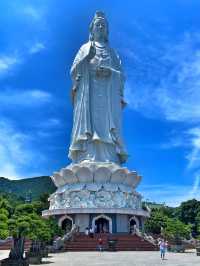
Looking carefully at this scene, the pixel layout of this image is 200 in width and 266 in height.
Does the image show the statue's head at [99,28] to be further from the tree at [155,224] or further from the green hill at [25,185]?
the green hill at [25,185]

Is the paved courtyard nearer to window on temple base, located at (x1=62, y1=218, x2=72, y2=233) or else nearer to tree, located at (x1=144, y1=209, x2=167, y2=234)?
window on temple base, located at (x1=62, y1=218, x2=72, y2=233)

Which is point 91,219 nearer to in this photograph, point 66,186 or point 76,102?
point 66,186

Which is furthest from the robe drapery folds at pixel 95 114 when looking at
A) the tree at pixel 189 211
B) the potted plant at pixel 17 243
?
the tree at pixel 189 211

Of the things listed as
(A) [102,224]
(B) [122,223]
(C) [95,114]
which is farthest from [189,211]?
(A) [102,224]

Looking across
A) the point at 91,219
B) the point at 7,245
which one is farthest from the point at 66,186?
the point at 7,245

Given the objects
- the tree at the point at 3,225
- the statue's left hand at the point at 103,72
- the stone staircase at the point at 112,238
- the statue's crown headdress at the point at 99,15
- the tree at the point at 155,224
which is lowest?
the tree at the point at 3,225

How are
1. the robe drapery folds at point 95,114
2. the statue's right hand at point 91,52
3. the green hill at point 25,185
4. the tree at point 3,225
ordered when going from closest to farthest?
the tree at point 3,225, the robe drapery folds at point 95,114, the statue's right hand at point 91,52, the green hill at point 25,185

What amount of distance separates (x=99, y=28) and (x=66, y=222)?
20.0 meters

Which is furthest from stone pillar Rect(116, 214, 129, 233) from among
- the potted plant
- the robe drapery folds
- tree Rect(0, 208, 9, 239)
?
tree Rect(0, 208, 9, 239)

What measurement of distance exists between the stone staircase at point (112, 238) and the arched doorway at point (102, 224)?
412cm

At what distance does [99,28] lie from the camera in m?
44.2

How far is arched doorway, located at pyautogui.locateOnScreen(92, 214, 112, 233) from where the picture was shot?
3638 cm

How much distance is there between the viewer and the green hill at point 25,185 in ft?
289

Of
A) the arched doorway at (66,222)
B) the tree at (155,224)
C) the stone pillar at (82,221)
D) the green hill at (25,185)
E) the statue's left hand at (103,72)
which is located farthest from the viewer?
the green hill at (25,185)
